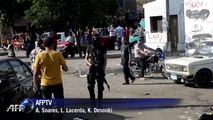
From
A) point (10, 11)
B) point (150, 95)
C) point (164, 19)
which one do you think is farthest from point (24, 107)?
point (10, 11)

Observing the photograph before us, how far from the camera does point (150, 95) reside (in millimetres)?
12180

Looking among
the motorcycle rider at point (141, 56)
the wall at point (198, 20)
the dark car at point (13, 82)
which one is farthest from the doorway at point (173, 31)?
the dark car at point (13, 82)

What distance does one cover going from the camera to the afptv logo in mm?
7913

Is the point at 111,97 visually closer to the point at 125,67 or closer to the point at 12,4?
the point at 125,67

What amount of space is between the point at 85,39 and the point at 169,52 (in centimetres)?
612

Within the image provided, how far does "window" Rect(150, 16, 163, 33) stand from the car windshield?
21.3 ft

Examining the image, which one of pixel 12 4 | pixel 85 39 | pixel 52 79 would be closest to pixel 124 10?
pixel 12 4

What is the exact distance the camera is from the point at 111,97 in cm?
1199

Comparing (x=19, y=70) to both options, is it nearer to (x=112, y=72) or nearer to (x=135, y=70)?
(x=135, y=70)

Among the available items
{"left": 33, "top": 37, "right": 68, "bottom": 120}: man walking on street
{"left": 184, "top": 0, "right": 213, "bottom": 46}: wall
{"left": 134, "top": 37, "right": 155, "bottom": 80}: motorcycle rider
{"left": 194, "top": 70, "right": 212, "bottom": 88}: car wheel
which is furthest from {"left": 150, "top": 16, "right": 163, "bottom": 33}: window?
{"left": 33, "top": 37, "right": 68, "bottom": 120}: man walking on street

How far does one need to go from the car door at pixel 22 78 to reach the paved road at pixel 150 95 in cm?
95

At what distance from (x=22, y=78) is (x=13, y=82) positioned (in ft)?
1.96

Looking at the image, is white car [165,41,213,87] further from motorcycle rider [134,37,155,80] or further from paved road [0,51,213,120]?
motorcycle rider [134,37,155,80]

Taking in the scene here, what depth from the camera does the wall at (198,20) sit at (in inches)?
742
